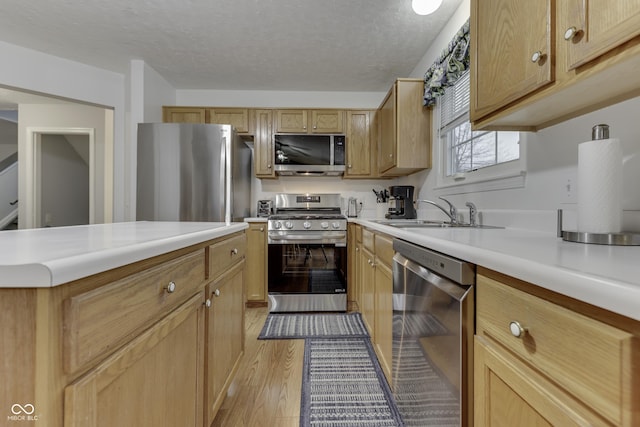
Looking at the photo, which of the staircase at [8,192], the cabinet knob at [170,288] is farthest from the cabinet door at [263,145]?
the staircase at [8,192]

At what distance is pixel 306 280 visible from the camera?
2.96 metres

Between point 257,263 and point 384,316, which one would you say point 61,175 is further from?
point 384,316

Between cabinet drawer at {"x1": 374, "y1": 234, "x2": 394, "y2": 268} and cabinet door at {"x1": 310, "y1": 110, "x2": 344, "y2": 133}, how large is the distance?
189 centimetres

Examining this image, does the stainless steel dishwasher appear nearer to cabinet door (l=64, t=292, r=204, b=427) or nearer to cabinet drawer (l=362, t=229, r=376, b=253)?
cabinet drawer (l=362, t=229, r=376, b=253)

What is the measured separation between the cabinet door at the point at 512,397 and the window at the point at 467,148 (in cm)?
109

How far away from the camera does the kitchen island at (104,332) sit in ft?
1.52

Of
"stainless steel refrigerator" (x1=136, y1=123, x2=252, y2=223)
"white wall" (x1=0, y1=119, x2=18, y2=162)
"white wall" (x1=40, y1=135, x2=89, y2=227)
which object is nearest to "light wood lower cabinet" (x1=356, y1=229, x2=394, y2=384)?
"stainless steel refrigerator" (x1=136, y1=123, x2=252, y2=223)

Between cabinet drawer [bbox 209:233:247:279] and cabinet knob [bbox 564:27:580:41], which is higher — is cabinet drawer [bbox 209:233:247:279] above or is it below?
below

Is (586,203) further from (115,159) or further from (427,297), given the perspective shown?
(115,159)

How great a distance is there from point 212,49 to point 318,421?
9.84 feet

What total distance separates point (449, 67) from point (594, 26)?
1491mm

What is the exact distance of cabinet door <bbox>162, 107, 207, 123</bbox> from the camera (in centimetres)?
346

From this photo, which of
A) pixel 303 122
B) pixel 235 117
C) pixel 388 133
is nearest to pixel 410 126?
pixel 388 133

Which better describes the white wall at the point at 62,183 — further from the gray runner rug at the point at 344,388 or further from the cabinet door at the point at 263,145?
the gray runner rug at the point at 344,388
